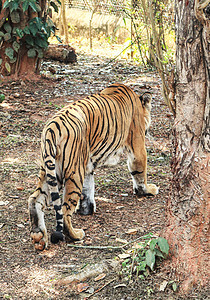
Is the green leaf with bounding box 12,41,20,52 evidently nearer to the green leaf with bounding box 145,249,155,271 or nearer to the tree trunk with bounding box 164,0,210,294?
the tree trunk with bounding box 164,0,210,294

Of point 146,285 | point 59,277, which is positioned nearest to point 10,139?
point 59,277

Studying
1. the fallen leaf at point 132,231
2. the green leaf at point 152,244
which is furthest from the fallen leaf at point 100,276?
the fallen leaf at point 132,231

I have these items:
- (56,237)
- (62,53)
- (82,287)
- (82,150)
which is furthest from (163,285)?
(62,53)

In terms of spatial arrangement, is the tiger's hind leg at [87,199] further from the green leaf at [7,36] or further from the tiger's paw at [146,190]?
the green leaf at [7,36]

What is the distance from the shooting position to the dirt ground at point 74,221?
3232 mm

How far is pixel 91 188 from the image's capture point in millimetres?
4625

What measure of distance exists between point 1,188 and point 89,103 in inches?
65.0

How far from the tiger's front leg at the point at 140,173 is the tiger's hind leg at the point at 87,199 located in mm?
646

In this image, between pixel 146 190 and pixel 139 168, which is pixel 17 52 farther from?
pixel 146 190

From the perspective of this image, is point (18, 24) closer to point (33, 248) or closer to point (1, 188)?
point (1, 188)

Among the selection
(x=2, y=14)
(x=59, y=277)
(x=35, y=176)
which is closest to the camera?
(x=59, y=277)

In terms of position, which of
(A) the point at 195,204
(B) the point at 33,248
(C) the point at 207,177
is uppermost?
(C) the point at 207,177

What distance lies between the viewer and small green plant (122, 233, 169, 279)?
314 cm

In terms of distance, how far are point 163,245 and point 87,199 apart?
1.57 metres
